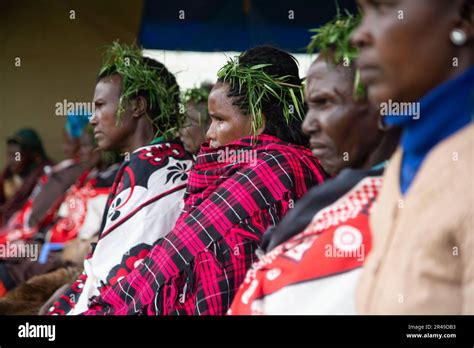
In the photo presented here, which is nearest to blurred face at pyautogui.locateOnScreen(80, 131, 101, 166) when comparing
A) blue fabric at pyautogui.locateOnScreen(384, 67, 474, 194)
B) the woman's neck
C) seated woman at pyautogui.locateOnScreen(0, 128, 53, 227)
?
seated woman at pyautogui.locateOnScreen(0, 128, 53, 227)

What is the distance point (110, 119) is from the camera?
12.9ft

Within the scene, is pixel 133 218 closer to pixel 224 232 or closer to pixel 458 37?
pixel 224 232

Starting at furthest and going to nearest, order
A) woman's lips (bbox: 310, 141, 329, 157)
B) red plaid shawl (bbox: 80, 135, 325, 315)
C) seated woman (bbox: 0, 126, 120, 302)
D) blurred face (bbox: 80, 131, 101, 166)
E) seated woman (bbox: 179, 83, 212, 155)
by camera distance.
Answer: blurred face (bbox: 80, 131, 101, 166) < seated woman (bbox: 0, 126, 120, 302) < seated woman (bbox: 179, 83, 212, 155) < red plaid shawl (bbox: 80, 135, 325, 315) < woman's lips (bbox: 310, 141, 329, 157)

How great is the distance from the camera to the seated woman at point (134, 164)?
3.63 metres

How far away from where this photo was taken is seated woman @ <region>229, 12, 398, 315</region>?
2.36m

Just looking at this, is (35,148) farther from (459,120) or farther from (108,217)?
(459,120)

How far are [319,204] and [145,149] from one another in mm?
1558

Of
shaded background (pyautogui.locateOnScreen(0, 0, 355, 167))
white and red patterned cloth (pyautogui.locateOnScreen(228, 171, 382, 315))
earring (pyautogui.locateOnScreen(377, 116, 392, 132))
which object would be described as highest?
shaded background (pyautogui.locateOnScreen(0, 0, 355, 167))

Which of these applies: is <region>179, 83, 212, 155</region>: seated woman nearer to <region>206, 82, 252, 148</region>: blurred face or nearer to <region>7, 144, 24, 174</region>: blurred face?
<region>206, 82, 252, 148</region>: blurred face

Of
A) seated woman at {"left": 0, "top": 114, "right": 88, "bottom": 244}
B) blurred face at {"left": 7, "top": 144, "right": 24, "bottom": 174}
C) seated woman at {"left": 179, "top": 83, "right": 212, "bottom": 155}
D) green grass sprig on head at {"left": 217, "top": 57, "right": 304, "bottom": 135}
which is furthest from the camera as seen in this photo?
blurred face at {"left": 7, "top": 144, "right": 24, "bottom": 174}

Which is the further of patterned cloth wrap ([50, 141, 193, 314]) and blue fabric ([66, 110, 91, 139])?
blue fabric ([66, 110, 91, 139])

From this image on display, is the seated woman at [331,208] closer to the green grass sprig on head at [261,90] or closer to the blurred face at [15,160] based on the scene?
the green grass sprig on head at [261,90]

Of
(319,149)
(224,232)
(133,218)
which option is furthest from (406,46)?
(133,218)

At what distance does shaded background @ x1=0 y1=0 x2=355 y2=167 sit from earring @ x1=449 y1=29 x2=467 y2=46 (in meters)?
2.43
